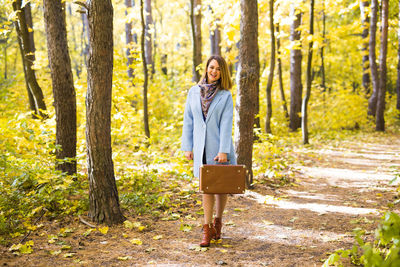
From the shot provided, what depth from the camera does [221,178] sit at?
11.3 feet

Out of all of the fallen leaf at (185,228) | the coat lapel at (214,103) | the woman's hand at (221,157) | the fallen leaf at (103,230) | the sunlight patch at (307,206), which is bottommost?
the sunlight patch at (307,206)

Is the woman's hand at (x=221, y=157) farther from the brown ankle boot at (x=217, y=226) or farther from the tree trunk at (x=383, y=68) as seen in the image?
the tree trunk at (x=383, y=68)

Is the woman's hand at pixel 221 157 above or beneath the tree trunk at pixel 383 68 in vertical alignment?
beneath

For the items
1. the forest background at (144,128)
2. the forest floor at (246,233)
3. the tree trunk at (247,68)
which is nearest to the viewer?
the forest floor at (246,233)

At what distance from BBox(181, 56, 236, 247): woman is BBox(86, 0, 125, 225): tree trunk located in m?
1.09

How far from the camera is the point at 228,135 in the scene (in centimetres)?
360

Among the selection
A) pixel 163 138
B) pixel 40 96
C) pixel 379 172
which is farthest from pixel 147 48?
pixel 379 172

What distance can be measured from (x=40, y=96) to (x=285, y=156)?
20.7 feet

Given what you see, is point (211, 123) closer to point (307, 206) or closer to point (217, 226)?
point (217, 226)

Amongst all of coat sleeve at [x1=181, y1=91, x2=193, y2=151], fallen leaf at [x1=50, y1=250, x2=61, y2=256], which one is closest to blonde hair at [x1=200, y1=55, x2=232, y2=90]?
coat sleeve at [x1=181, y1=91, x2=193, y2=151]

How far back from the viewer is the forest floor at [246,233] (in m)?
3.29

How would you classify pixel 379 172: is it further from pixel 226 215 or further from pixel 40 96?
pixel 40 96

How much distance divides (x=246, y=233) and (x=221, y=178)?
111 centimetres

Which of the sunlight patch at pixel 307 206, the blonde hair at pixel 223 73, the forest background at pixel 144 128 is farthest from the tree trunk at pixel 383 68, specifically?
the blonde hair at pixel 223 73
